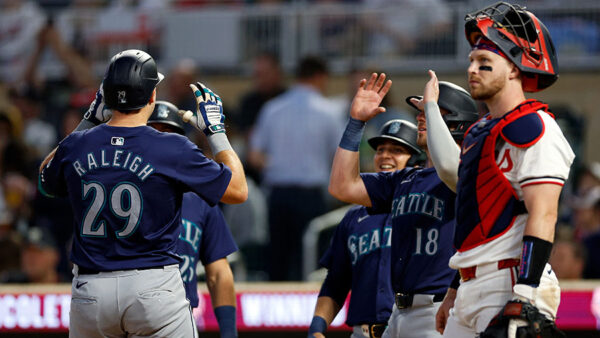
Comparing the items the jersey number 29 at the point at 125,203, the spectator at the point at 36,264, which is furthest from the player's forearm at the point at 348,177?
the spectator at the point at 36,264

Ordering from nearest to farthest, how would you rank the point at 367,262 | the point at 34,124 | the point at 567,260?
the point at 367,262 → the point at 567,260 → the point at 34,124

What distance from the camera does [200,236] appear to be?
556 cm

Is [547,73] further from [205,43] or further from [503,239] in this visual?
[205,43]

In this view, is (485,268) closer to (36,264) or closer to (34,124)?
(36,264)

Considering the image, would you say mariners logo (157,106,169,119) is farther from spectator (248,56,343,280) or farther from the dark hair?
the dark hair

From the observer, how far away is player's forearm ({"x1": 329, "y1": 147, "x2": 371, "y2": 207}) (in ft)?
16.4

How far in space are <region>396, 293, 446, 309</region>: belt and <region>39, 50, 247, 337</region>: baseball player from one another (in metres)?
1.03

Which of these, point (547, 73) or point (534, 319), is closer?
point (534, 319)

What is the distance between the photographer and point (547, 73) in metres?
4.00

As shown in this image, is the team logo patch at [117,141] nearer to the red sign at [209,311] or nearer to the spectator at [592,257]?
the red sign at [209,311]

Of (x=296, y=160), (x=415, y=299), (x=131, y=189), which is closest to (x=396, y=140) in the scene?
(x=415, y=299)

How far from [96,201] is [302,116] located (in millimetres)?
5481

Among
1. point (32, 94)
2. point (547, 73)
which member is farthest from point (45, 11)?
point (547, 73)

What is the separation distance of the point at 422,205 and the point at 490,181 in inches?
39.0
